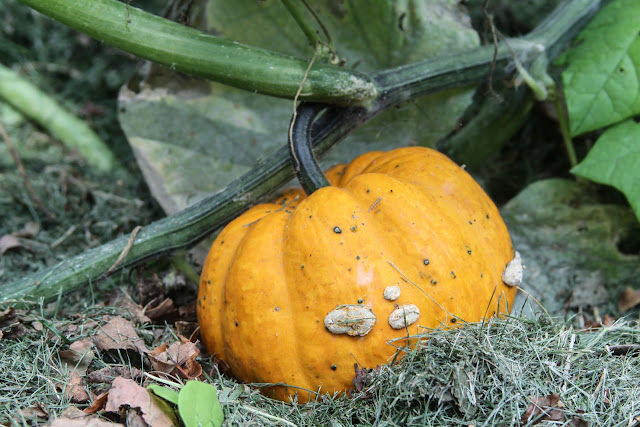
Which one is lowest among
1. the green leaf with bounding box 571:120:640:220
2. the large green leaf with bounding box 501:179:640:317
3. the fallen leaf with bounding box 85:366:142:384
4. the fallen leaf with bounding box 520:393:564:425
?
the large green leaf with bounding box 501:179:640:317

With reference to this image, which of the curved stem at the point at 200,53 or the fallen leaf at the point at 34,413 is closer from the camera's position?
the fallen leaf at the point at 34,413

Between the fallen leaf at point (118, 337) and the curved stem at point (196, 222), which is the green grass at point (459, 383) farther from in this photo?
the curved stem at point (196, 222)

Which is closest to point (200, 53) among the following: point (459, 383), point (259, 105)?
point (259, 105)

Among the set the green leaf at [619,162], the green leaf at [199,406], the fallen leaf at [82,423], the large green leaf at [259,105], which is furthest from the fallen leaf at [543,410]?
the large green leaf at [259,105]

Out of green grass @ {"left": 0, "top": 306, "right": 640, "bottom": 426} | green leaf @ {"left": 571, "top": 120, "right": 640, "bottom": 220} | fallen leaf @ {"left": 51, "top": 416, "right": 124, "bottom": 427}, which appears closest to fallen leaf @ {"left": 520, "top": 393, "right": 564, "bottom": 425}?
green grass @ {"left": 0, "top": 306, "right": 640, "bottom": 426}

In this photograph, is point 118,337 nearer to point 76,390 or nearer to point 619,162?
point 76,390

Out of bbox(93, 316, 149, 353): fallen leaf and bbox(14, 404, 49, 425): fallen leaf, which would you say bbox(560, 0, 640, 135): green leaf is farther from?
bbox(14, 404, 49, 425): fallen leaf
